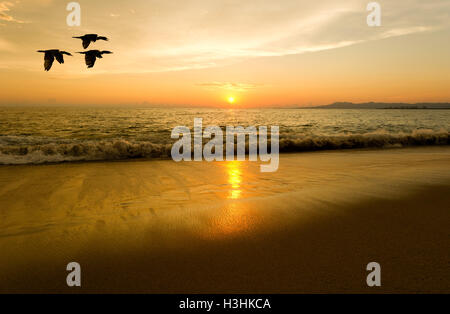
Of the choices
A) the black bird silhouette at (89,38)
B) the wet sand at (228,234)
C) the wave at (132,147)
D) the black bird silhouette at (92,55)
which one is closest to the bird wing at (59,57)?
the black bird silhouette at (92,55)

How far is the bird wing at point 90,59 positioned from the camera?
270 inches

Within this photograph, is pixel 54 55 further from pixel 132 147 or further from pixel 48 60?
pixel 132 147

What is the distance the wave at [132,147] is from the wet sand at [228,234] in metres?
4.52

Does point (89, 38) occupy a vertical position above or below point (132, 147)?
above

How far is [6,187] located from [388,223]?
8259mm

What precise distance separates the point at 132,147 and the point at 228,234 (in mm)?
10787

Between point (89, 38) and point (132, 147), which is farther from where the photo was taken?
point (132, 147)

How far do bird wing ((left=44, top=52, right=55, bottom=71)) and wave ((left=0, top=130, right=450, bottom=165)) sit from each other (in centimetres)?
567

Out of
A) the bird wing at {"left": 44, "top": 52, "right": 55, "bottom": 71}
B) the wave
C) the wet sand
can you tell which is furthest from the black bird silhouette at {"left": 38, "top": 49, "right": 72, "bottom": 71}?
the wave

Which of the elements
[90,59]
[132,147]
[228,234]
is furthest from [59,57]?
[132,147]

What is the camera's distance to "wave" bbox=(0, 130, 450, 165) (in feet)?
37.5

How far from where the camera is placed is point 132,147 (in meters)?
13.5

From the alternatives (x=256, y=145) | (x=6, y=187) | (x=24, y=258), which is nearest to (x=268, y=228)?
(x=24, y=258)

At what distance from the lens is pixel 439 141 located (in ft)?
59.9
